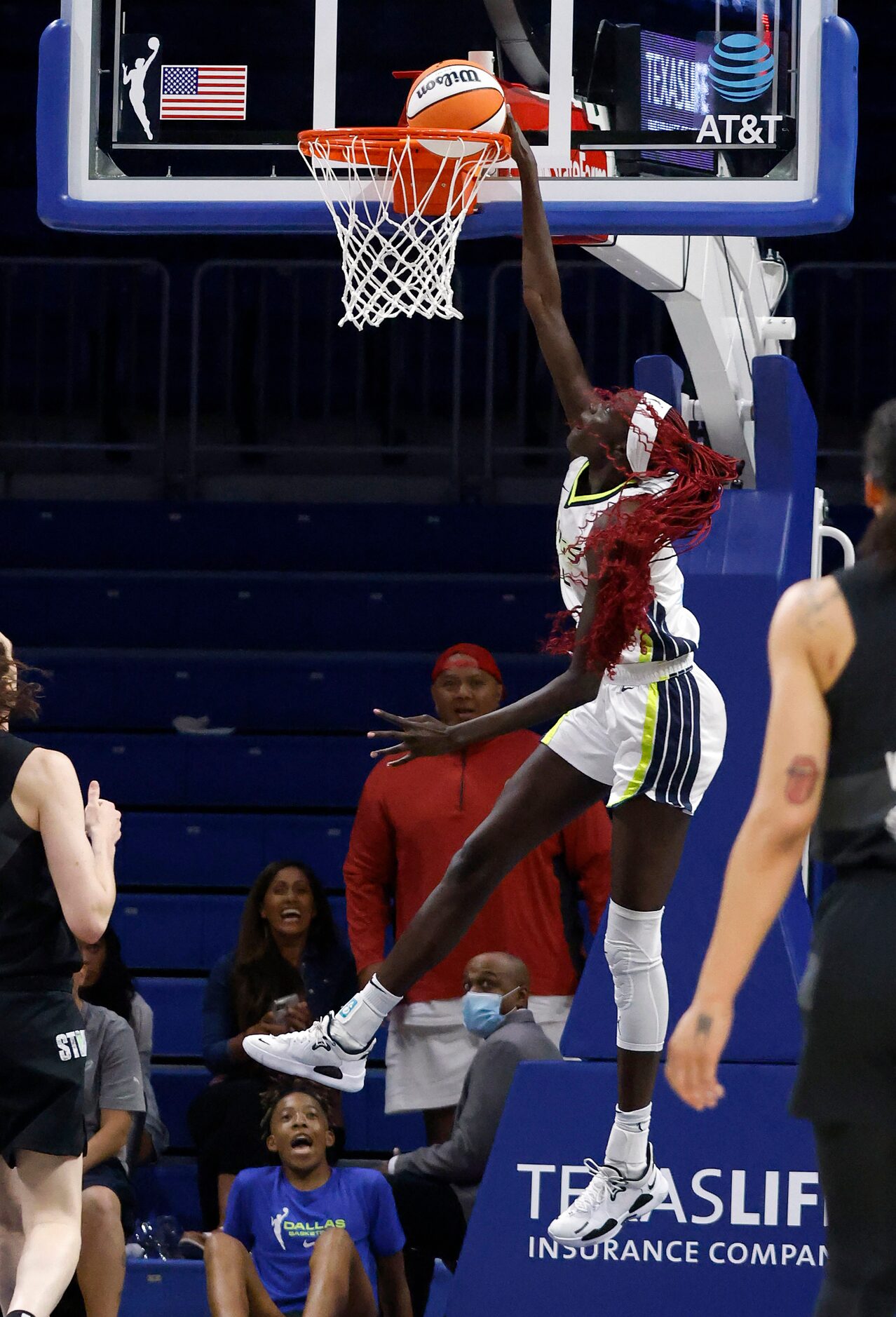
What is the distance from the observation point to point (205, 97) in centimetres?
512

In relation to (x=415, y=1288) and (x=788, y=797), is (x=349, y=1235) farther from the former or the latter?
(x=788, y=797)

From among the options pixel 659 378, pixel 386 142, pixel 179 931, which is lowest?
pixel 179 931

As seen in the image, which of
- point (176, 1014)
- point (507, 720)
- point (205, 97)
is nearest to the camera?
point (507, 720)

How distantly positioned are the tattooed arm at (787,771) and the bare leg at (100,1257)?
3.86 m

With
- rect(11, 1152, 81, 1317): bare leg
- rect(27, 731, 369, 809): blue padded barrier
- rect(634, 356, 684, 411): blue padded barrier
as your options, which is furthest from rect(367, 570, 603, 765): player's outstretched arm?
rect(27, 731, 369, 809): blue padded barrier

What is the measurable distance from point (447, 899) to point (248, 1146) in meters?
2.48

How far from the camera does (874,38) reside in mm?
12836

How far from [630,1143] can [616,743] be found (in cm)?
100

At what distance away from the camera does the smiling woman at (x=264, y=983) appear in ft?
23.0

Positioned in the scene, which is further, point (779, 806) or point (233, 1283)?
point (233, 1283)

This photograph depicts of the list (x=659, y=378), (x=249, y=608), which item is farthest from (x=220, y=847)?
(x=659, y=378)

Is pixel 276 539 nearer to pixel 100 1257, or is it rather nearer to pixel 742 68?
pixel 100 1257

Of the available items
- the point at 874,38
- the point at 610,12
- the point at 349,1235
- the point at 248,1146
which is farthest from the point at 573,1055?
the point at 874,38

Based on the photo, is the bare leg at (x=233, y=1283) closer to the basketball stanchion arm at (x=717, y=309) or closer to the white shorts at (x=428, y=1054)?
the white shorts at (x=428, y=1054)
